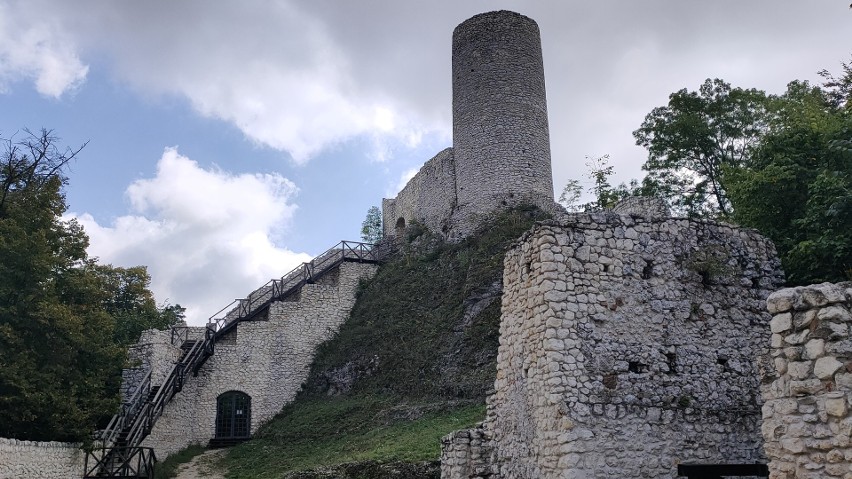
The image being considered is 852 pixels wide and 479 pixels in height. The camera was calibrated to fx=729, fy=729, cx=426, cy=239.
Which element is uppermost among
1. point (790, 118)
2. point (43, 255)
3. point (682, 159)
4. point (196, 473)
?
point (682, 159)

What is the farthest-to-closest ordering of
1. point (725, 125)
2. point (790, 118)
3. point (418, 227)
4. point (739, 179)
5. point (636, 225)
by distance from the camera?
1. point (418, 227)
2. point (725, 125)
3. point (790, 118)
4. point (739, 179)
5. point (636, 225)

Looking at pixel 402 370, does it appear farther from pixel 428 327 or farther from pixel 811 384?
pixel 811 384

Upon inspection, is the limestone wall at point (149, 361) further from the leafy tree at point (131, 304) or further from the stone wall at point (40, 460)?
the stone wall at point (40, 460)

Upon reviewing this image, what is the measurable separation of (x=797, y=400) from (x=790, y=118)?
14.1 metres

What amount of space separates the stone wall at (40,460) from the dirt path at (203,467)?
3.85 m

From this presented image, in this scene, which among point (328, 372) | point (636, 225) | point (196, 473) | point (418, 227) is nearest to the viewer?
point (636, 225)

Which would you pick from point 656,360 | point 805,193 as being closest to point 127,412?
point 656,360

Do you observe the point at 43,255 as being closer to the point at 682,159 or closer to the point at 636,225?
the point at 636,225

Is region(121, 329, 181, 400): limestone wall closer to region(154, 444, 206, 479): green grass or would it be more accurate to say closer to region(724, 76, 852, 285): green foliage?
region(154, 444, 206, 479): green grass

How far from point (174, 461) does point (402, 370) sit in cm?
792

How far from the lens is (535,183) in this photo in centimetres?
3256

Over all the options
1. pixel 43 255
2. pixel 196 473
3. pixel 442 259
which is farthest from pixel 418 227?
pixel 43 255

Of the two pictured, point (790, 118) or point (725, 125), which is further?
point (725, 125)

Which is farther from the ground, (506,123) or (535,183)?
(506,123)
